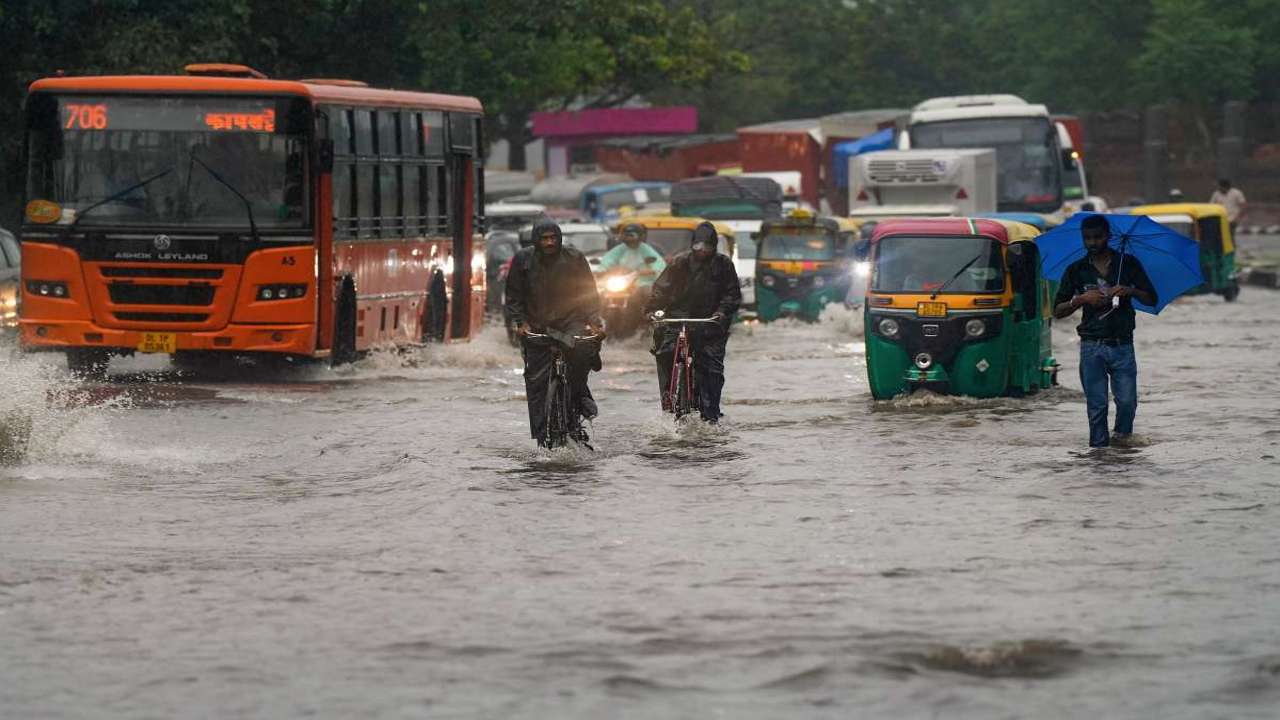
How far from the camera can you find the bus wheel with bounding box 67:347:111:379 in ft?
75.2

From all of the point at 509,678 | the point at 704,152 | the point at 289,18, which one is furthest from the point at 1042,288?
the point at 704,152

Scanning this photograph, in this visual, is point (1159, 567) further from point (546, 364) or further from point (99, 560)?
point (546, 364)

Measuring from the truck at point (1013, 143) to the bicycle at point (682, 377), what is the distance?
25.2 m

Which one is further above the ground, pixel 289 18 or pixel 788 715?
pixel 289 18

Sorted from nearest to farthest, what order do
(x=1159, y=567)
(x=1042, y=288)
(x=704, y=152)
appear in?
1. (x=1159, y=567)
2. (x=1042, y=288)
3. (x=704, y=152)

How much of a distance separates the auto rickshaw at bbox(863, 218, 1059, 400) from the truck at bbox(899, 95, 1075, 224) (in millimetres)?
22399

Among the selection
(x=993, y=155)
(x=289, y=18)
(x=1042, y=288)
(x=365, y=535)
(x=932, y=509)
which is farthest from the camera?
(x=993, y=155)

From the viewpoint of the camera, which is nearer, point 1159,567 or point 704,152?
point 1159,567

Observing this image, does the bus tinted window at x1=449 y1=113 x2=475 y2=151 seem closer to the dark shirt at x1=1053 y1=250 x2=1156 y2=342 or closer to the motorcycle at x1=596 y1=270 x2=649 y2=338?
the motorcycle at x1=596 y1=270 x2=649 y2=338

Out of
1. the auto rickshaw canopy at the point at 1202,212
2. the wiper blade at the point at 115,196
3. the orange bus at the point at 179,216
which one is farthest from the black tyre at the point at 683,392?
the auto rickshaw canopy at the point at 1202,212

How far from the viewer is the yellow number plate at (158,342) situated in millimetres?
21812

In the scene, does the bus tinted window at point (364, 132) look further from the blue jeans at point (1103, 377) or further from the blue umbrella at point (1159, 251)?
the blue jeans at point (1103, 377)

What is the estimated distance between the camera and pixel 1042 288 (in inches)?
809

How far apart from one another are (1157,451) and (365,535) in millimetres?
6075
